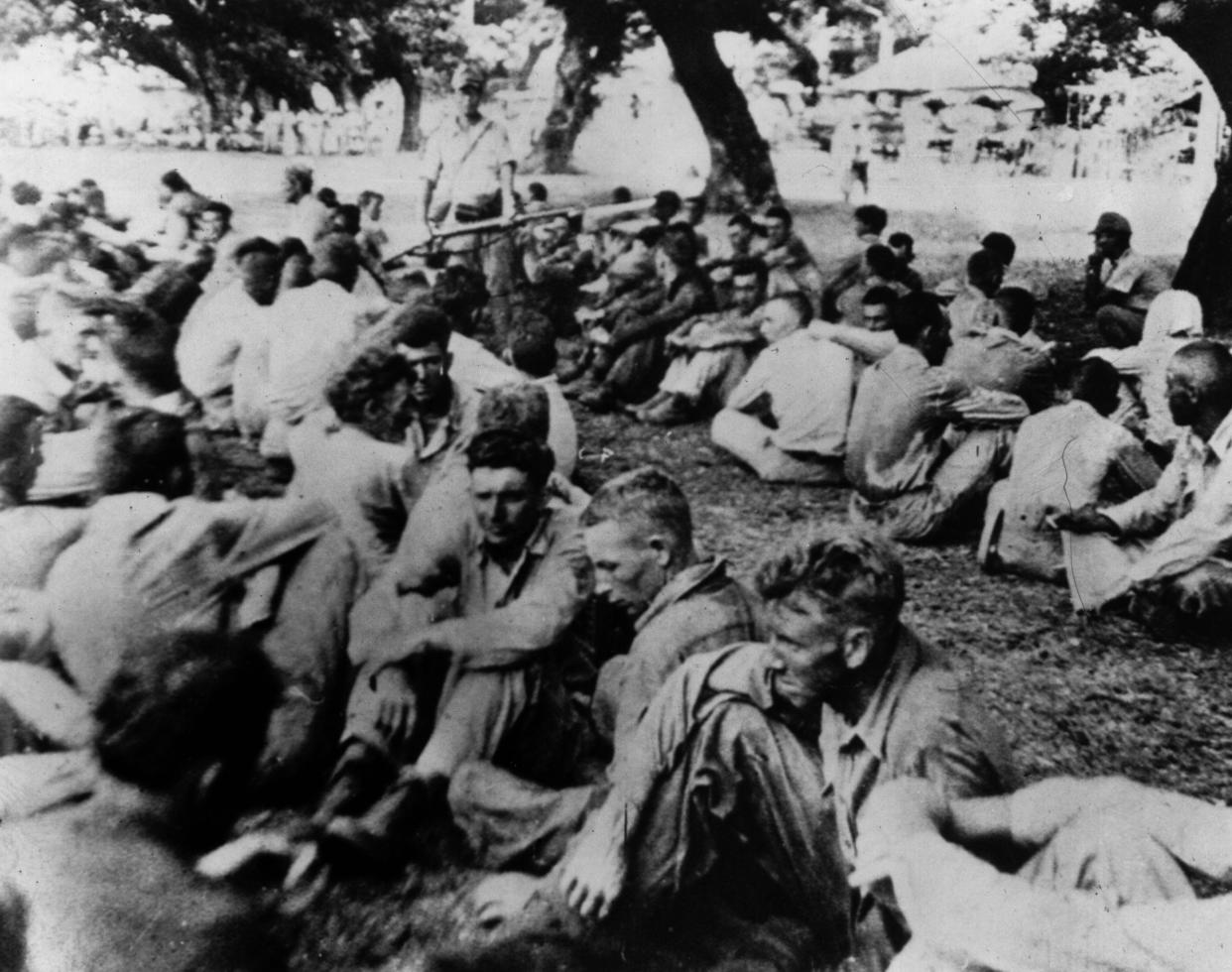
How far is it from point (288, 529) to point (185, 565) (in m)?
0.44

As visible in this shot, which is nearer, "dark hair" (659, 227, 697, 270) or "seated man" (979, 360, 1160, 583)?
"seated man" (979, 360, 1160, 583)

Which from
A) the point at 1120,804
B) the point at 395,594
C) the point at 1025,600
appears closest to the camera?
the point at 1120,804

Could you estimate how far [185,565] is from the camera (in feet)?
15.7

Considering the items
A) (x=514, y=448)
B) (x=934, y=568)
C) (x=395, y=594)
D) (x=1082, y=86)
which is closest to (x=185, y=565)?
(x=395, y=594)

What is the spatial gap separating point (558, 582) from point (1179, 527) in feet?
7.57

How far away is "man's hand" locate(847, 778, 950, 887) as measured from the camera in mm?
4078

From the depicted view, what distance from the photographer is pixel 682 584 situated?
4496 mm

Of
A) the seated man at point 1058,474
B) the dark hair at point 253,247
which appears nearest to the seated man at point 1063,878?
the seated man at point 1058,474

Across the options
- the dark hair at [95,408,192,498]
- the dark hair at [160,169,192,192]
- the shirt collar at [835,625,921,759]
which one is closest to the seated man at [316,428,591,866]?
the dark hair at [95,408,192,498]

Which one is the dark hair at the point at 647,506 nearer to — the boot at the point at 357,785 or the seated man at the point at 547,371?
the seated man at the point at 547,371

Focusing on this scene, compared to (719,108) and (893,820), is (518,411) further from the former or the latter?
(893,820)

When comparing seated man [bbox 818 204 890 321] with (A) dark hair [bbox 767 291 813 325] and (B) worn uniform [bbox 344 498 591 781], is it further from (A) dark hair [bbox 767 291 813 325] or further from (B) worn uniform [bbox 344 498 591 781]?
(B) worn uniform [bbox 344 498 591 781]

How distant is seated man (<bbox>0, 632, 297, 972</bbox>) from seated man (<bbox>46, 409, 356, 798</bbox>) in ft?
0.30

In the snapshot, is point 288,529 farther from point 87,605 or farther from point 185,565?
point 87,605
